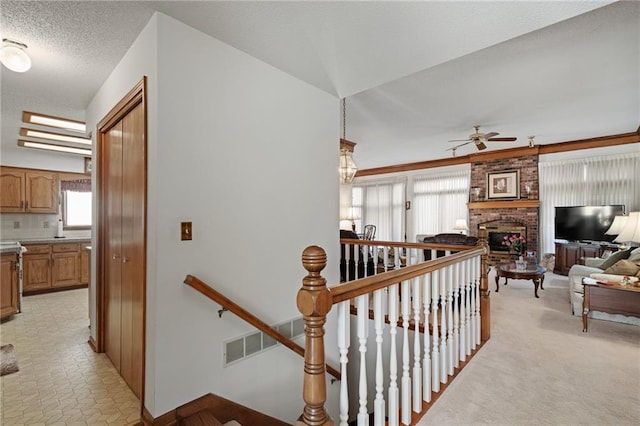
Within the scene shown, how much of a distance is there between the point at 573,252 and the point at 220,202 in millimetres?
7147

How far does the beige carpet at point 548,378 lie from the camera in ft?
6.09

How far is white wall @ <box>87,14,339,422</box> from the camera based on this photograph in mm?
1819

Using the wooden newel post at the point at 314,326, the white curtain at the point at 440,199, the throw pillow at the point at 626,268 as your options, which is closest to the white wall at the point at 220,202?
the wooden newel post at the point at 314,326

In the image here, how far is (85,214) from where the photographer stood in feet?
19.6

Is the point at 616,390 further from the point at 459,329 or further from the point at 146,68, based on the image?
the point at 146,68

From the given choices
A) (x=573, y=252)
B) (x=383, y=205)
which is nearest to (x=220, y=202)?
(x=573, y=252)

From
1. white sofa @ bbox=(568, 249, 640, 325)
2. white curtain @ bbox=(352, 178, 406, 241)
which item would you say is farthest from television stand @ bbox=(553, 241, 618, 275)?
white curtain @ bbox=(352, 178, 406, 241)

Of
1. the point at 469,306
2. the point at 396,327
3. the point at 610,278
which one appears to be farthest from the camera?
the point at 610,278

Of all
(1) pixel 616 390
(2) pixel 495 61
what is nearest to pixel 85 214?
(2) pixel 495 61

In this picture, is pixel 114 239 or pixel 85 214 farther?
pixel 85 214

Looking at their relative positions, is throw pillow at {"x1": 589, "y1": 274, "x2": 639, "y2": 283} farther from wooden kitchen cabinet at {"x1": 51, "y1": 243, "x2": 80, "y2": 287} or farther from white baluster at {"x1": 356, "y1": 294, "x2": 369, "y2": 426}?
wooden kitchen cabinet at {"x1": 51, "y1": 243, "x2": 80, "y2": 287}

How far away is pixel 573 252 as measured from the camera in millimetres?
6098

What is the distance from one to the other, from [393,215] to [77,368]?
8306mm

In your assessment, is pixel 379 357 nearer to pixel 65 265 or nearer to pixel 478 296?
pixel 478 296
